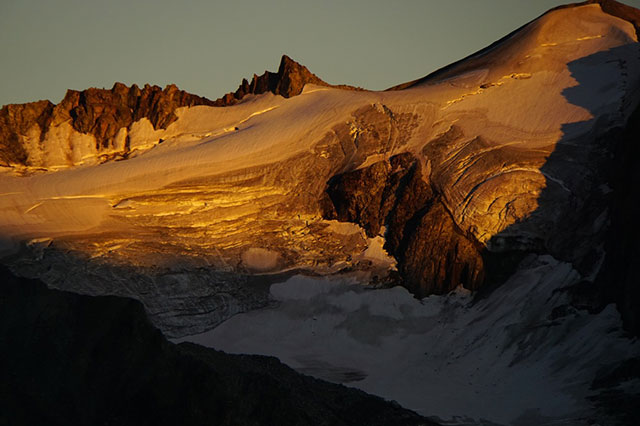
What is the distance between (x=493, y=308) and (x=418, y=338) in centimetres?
323

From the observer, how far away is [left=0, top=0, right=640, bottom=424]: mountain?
55.4m

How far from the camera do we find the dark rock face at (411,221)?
5900cm

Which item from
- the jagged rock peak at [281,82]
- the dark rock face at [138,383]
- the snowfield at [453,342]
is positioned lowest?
the snowfield at [453,342]

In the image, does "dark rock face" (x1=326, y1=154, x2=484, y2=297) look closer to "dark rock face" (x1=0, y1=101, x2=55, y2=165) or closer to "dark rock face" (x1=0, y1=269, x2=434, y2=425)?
"dark rock face" (x1=0, y1=269, x2=434, y2=425)

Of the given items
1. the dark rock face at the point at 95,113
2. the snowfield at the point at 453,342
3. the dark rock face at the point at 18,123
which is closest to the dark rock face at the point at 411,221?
the snowfield at the point at 453,342

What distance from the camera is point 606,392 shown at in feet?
161

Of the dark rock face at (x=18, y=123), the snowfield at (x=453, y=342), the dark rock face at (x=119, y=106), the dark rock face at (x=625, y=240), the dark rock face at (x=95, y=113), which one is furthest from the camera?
the dark rock face at (x=119, y=106)

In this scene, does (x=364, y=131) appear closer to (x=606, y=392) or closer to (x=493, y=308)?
(x=493, y=308)

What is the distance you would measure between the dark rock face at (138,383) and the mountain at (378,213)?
13.2ft

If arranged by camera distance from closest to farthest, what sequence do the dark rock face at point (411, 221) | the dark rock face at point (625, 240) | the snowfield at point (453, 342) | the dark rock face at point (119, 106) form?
the snowfield at point (453, 342), the dark rock face at point (625, 240), the dark rock face at point (411, 221), the dark rock face at point (119, 106)

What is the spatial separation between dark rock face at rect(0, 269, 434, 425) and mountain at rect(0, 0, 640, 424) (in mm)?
4023

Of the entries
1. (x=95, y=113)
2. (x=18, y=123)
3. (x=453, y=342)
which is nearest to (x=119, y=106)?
(x=95, y=113)

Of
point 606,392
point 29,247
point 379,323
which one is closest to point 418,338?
point 379,323

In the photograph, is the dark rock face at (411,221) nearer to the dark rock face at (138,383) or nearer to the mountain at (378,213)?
the mountain at (378,213)
